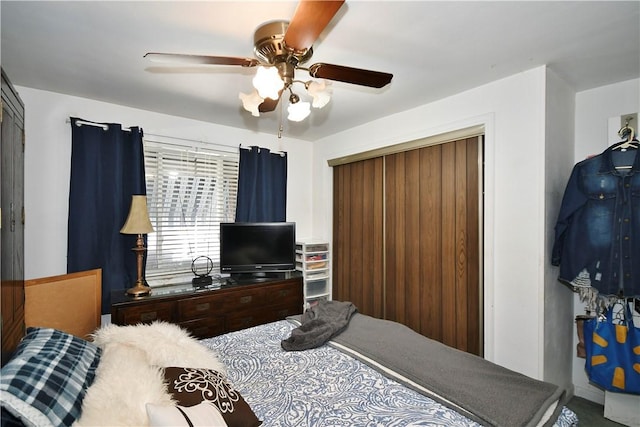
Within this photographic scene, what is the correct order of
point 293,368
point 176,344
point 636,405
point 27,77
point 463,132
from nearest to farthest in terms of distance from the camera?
point 176,344, point 293,368, point 636,405, point 27,77, point 463,132

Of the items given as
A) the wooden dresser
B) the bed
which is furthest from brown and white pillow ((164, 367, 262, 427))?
the wooden dresser

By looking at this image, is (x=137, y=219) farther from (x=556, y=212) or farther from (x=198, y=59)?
(x=556, y=212)

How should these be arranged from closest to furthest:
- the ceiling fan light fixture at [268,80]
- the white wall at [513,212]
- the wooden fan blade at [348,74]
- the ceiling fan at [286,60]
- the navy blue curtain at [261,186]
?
the ceiling fan at [286,60], the ceiling fan light fixture at [268,80], the wooden fan blade at [348,74], the white wall at [513,212], the navy blue curtain at [261,186]

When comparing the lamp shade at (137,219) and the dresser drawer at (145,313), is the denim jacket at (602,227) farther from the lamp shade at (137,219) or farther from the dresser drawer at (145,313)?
the lamp shade at (137,219)

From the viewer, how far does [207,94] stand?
2.60 m

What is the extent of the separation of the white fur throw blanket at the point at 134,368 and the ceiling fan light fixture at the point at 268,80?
1.20 m

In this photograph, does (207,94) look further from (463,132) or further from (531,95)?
(531,95)

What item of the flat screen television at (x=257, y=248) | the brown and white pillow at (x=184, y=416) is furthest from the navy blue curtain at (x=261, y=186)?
the brown and white pillow at (x=184, y=416)

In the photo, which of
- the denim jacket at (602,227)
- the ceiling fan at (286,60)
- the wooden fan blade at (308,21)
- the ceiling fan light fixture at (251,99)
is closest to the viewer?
the wooden fan blade at (308,21)

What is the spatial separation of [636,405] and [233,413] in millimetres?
2696

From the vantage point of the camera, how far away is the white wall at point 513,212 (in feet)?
7.02

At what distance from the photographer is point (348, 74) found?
1.53 m

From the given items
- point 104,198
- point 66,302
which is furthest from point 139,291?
point 104,198

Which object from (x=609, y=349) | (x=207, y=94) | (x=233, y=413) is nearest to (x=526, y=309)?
(x=609, y=349)
